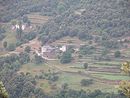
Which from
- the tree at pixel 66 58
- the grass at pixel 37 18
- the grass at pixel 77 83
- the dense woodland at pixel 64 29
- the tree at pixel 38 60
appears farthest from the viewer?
the grass at pixel 37 18

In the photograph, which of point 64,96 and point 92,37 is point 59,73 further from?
point 92,37

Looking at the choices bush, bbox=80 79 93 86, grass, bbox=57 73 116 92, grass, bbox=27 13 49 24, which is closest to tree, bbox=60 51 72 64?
grass, bbox=57 73 116 92

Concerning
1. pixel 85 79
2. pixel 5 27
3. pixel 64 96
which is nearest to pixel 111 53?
pixel 85 79

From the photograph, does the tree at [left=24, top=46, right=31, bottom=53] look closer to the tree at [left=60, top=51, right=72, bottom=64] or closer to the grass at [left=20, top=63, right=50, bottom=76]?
the grass at [left=20, top=63, right=50, bottom=76]

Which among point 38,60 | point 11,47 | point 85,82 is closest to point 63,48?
point 38,60

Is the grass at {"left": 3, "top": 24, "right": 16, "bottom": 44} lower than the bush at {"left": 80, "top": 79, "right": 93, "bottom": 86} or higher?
higher

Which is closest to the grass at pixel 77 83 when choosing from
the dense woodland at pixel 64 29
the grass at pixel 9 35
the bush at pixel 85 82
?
the bush at pixel 85 82

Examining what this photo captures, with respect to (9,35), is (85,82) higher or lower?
lower

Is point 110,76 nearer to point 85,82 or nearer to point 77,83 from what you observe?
point 85,82

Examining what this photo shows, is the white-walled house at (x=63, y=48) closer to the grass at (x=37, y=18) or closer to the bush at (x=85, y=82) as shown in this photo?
the bush at (x=85, y=82)
